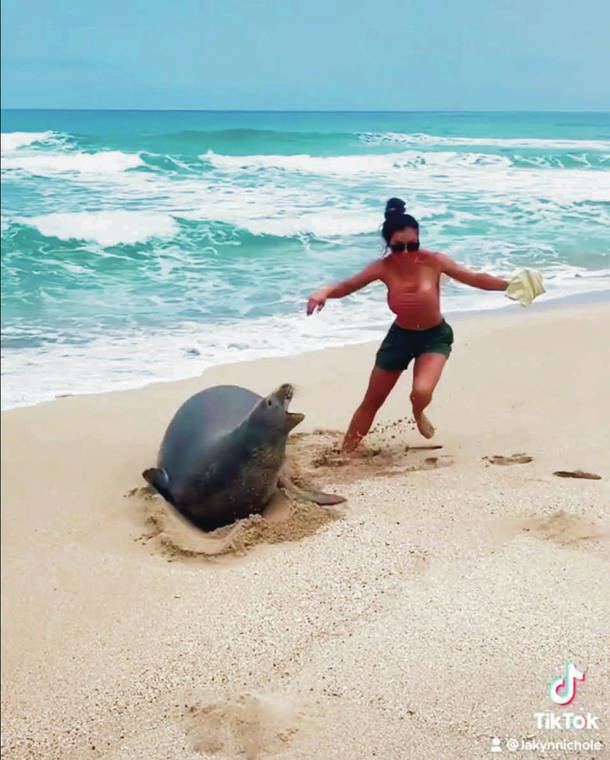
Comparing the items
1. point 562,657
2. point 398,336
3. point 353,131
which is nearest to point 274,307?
point 398,336

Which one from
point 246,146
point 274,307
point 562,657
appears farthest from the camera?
point 246,146

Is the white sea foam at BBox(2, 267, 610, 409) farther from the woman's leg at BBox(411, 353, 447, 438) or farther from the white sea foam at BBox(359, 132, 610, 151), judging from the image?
the white sea foam at BBox(359, 132, 610, 151)

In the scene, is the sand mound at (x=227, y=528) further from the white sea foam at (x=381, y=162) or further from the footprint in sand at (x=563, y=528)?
the white sea foam at (x=381, y=162)

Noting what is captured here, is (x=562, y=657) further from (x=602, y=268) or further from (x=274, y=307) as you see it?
(x=274, y=307)

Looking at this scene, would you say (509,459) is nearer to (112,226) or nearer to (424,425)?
(424,425)

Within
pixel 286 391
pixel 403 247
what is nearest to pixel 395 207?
pixel 403 247

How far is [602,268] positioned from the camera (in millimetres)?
1939

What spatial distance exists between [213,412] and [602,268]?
1132 mm

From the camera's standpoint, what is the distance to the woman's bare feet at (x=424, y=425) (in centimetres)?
232

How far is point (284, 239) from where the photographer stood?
2.32 m

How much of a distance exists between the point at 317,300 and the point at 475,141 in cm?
50

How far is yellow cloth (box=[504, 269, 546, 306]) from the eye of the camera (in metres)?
1.93

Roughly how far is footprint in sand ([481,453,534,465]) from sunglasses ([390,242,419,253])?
542 millimetres

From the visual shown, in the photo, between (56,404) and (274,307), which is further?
(274,307)
